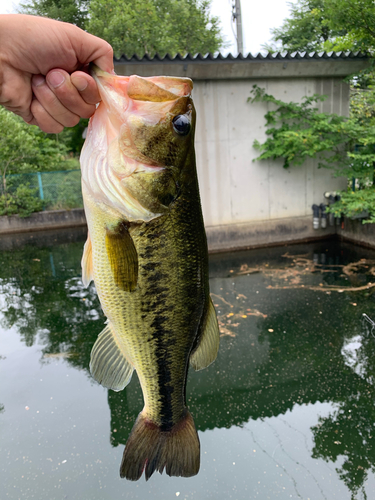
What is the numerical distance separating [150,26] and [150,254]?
2069cm

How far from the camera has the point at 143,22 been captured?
1880 cm

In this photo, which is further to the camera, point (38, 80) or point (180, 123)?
point (38, 80)

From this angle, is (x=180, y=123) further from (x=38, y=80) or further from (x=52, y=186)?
(x=52, y=186)

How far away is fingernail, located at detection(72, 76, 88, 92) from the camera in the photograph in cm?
131

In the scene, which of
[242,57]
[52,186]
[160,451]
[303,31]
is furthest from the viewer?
[303,31]

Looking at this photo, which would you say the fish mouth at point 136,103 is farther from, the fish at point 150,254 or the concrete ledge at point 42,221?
the concrete ledge at point 42,221

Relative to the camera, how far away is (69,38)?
4.34 ft

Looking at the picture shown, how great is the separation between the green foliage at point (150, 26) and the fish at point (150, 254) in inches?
751

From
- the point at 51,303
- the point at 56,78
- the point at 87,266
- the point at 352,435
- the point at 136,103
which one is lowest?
the point at 352,435

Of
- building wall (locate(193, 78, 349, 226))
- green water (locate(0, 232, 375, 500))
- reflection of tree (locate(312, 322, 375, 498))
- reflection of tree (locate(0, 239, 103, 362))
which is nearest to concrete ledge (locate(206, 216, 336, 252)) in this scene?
building wall (locate(193, 78, 349, 226))

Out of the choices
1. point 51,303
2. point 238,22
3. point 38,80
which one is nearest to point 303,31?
point 238,22

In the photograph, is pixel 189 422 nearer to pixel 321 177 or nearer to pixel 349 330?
pixel 349 330

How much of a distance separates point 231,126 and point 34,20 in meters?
8.08

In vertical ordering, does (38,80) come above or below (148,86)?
above
